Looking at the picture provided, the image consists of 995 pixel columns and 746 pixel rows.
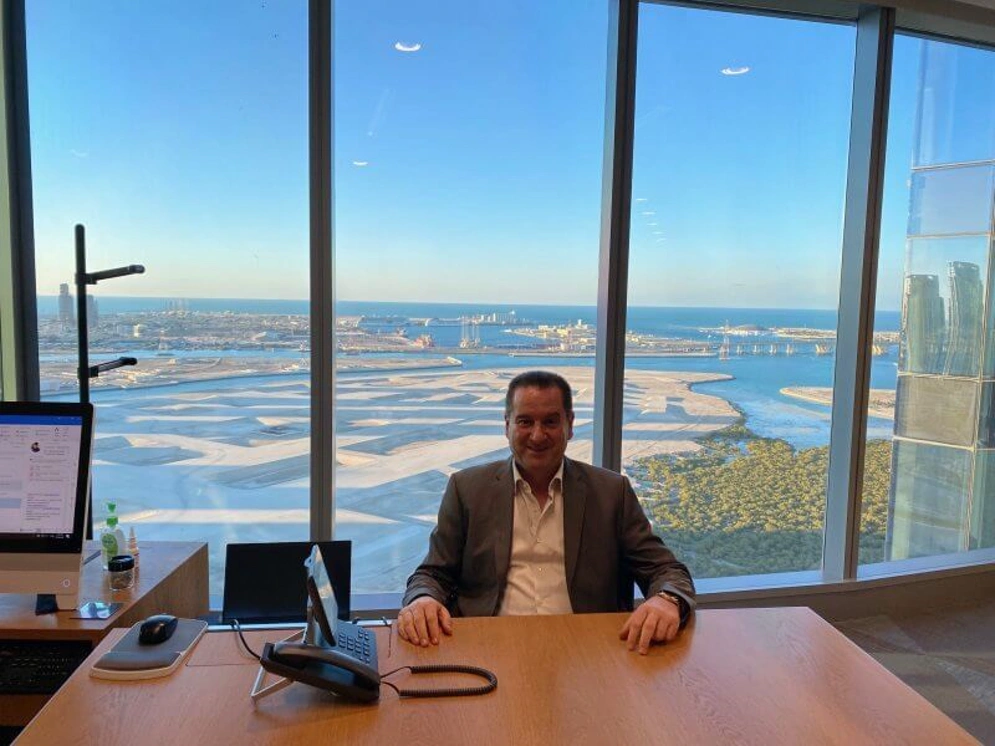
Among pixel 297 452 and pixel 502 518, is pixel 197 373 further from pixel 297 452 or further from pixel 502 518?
pixel 502 518

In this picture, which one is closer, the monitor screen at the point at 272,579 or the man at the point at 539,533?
the man at the point at 539,533

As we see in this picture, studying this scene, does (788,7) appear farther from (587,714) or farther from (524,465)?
(587,714)

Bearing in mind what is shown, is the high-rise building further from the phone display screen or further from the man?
the phone display screen

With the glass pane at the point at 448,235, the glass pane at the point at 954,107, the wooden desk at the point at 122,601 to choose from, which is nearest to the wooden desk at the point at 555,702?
the wooden desk at the point at 122,601

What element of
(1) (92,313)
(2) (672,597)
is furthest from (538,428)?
(1) (92,313)

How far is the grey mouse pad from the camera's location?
1.28m

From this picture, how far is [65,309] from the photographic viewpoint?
8.98ft

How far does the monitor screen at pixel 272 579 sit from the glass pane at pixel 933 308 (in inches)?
110

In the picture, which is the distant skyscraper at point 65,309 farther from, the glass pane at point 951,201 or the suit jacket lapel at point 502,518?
the glass pane at point 951,201

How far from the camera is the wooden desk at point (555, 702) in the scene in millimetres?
1093

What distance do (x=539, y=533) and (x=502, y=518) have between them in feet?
0.40

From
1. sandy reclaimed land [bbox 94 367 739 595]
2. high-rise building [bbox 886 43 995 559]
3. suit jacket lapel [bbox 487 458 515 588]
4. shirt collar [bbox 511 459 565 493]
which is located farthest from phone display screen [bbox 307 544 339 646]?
high-rise building [bbox 886 43 995 559]

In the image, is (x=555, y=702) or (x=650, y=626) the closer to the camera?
(x=555, y=702)

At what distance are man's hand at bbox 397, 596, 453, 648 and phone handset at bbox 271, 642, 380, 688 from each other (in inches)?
9.0
